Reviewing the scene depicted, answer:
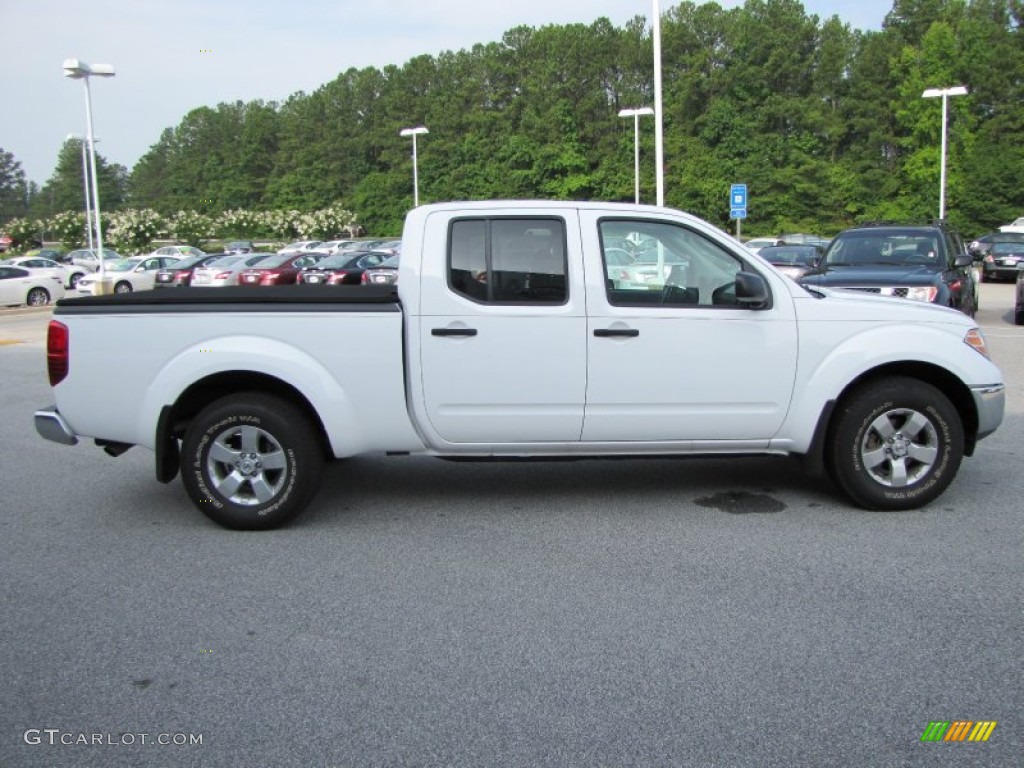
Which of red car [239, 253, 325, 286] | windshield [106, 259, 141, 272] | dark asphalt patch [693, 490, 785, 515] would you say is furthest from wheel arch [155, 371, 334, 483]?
windshield [106, 259, 141, 272]

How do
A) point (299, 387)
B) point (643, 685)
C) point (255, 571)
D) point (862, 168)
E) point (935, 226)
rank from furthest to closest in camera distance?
point (862, 168) → point (935, 226) → point (299, 387) → point (255, 571) → point (643, 685)

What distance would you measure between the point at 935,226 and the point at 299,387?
11.0 meters

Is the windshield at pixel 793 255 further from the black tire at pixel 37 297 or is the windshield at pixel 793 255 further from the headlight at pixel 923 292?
the black tire at pixel 37 297

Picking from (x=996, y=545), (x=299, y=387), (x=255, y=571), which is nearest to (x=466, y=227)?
(x=299, y=387)

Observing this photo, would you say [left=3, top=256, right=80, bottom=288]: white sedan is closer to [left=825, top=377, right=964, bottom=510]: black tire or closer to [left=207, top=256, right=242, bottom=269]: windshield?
[left=207, top=256, right=242, bottom=269]: windshield

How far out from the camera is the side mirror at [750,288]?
18.4 ft

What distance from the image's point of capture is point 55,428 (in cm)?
582

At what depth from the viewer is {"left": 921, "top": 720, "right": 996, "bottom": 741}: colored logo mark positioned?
3314mm

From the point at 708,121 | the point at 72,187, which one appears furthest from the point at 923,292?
the point at 72,187

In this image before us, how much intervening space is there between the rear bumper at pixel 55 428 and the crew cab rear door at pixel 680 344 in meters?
3.16

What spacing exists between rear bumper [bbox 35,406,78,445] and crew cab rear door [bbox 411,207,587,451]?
2150 mm

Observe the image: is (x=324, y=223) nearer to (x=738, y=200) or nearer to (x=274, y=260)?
(x=274, y=260)

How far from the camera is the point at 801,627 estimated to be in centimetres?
423

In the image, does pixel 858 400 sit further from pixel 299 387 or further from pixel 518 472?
pixel 299 387
